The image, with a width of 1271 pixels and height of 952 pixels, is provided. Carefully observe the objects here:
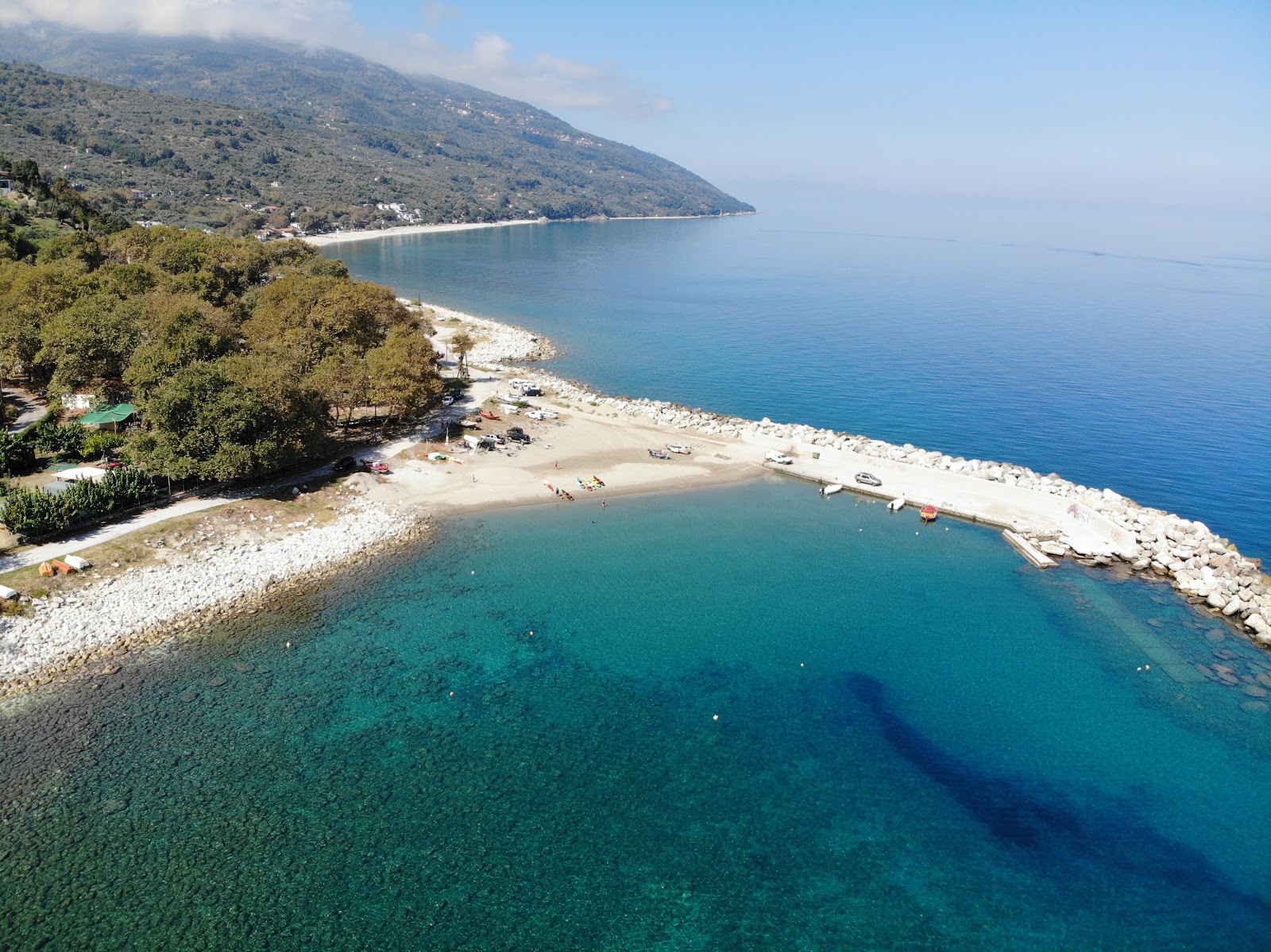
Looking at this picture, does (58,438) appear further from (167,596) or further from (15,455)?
(167,596)

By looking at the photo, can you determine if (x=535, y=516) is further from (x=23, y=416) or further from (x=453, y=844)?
(x=23, y=416)

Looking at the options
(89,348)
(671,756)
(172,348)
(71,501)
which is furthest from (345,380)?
(671,756)

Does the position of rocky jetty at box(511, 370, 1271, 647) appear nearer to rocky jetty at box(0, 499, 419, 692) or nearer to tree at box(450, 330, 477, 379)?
tree at box(450, 330, 477, 379)

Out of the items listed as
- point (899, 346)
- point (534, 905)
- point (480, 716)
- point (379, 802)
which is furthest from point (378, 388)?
point (899, 346)

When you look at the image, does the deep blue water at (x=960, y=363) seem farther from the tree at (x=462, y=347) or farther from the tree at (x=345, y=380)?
the tree at (x=345, y=380)

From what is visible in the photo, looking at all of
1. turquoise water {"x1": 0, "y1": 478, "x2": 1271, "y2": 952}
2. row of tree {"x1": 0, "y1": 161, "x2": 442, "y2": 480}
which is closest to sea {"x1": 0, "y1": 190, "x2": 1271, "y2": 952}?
turquoise water {"x1": 0, "y1": 478, "x2": 1271, "y2": 952}

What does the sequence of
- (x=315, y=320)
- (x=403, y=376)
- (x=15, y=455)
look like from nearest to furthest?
(x=15, y=455) → (x=403, y=376) → (x=315, y=320)
